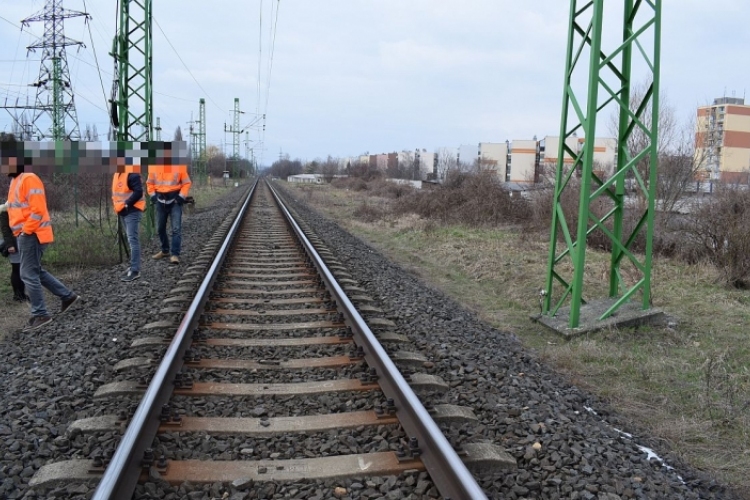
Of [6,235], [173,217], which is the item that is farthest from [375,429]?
[173,217]

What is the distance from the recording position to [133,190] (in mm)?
8023

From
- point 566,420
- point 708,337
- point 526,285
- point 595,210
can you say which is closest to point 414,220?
point 595,210

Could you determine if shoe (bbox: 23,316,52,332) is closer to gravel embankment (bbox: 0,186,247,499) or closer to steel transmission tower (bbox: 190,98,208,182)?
gravel embankment (bbox: 0,186,247,499)

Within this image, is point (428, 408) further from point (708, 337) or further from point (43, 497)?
point (708, 337)

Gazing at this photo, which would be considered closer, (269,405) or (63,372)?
(269,405)

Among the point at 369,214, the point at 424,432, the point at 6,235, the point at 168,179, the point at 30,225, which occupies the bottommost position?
the point at 424,432

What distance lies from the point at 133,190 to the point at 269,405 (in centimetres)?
522

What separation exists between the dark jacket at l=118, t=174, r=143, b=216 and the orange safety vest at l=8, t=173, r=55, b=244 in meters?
1.94

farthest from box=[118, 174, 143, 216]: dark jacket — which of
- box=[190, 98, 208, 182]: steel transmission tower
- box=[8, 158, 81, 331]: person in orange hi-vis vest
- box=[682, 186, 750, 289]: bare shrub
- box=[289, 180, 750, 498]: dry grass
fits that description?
box=[190, 98, 208, 182]: steel transmission tower

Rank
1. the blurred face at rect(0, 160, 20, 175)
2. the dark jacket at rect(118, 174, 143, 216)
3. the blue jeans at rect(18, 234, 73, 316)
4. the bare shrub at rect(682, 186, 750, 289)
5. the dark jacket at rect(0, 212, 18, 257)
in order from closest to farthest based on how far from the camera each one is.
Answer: the blurred face at rect(0, 160, 20, 175)
the blue jeans at rect(18, 234, 73, 316)
the dark jacket at rect(0, 212, 18, 257)
the dark jacket at rect(118, 174, 143, 216)
the bare shrub at rect(682, 186, 750, 289)

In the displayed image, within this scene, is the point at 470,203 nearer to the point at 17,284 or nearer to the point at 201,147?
the point at 17,284

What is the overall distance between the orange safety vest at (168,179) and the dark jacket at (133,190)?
1.07 m

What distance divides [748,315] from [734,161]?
246ft

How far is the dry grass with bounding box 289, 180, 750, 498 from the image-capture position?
3990mm
